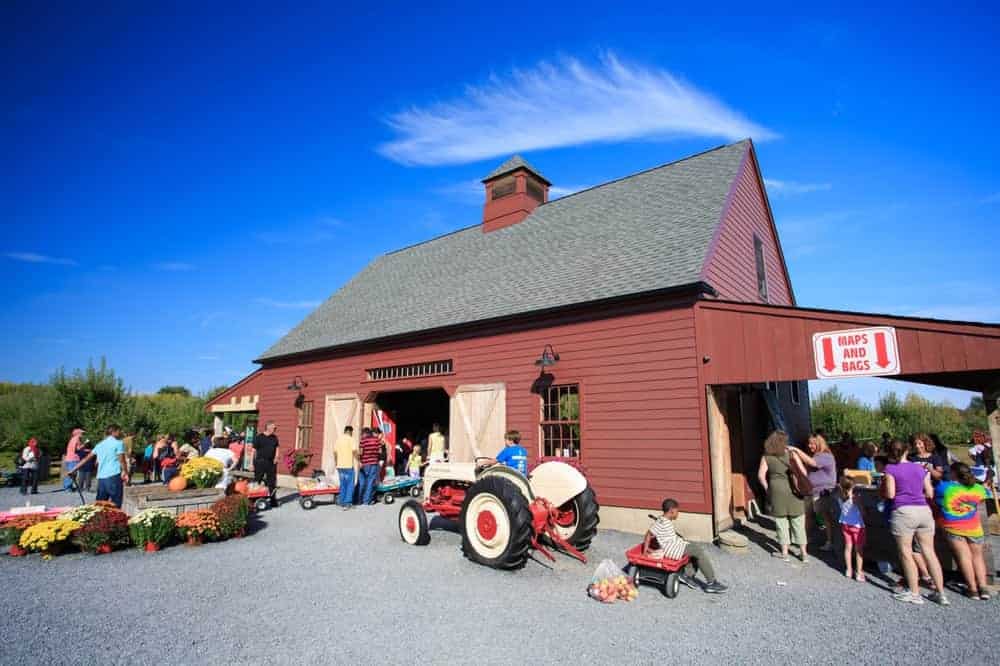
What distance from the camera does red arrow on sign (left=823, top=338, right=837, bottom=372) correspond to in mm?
7566

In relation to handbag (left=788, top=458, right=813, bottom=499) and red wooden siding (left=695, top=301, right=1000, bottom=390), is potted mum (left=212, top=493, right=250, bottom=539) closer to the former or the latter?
red wooden siding (left=695, top=301, right=1000, bottom=390)

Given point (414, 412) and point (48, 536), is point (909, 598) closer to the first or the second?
point (48, 536)

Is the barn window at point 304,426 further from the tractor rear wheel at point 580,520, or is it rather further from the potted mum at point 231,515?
the tractor rear wheel at point 580,520

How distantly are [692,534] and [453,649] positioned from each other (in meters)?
5.33

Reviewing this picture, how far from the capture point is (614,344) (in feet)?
32.4

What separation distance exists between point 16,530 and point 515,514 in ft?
23.9

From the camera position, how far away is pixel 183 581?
648 centimetres

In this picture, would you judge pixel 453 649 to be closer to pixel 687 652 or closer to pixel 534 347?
pixel 687 652

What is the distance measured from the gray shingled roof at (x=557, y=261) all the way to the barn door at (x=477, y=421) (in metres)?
1.66

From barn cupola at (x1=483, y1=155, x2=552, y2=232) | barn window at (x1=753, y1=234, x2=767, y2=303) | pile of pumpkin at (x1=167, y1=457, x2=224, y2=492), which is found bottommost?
pile of pumpkin at (x1=167, y1=457, x2=224, y2=492)

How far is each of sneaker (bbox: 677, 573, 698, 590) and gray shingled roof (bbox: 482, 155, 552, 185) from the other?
13.5 meters

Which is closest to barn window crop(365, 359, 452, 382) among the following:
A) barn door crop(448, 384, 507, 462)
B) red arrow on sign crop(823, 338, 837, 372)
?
barn door crop(448, 384, 507, 462)

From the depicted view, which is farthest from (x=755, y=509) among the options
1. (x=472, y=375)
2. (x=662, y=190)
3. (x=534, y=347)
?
(x=662, y=190)

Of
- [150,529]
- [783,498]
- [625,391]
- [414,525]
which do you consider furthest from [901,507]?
[150,529]
